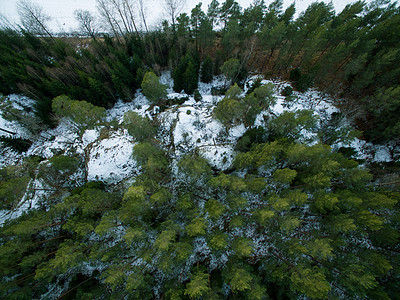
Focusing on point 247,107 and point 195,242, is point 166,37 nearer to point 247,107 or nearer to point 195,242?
point 247,107

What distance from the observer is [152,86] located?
24531 mm

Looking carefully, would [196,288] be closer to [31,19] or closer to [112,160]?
[112,160]

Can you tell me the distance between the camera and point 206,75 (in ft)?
108

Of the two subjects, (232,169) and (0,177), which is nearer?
(0,177)

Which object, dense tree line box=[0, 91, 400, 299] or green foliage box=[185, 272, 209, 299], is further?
dense tree line box=[0, 91, 400, 299]

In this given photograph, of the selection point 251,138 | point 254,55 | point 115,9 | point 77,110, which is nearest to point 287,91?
point 254,55

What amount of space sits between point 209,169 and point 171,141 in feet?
30.6

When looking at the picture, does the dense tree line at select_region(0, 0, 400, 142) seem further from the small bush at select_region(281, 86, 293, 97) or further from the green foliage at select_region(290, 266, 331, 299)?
the green foliage at select_region(290, 266, 331, 299)

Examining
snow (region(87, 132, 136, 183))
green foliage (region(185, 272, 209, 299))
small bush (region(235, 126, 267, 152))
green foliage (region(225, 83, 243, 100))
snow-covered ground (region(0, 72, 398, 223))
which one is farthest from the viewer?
snow (region(87, 132, 136, 183))

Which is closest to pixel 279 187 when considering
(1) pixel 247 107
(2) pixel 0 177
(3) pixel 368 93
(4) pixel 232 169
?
(4) pixel 232 169

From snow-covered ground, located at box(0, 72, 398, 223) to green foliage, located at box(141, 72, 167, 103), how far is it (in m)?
2.98

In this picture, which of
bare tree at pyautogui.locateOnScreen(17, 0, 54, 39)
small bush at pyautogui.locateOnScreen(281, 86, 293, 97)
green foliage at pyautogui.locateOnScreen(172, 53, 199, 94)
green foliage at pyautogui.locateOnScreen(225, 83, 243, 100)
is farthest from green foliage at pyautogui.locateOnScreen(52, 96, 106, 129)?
small bush at pyautogui.locateOnScreen(281, 86, 293, 97)

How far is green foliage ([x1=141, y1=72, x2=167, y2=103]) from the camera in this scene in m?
23.9

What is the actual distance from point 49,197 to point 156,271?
18.7m
